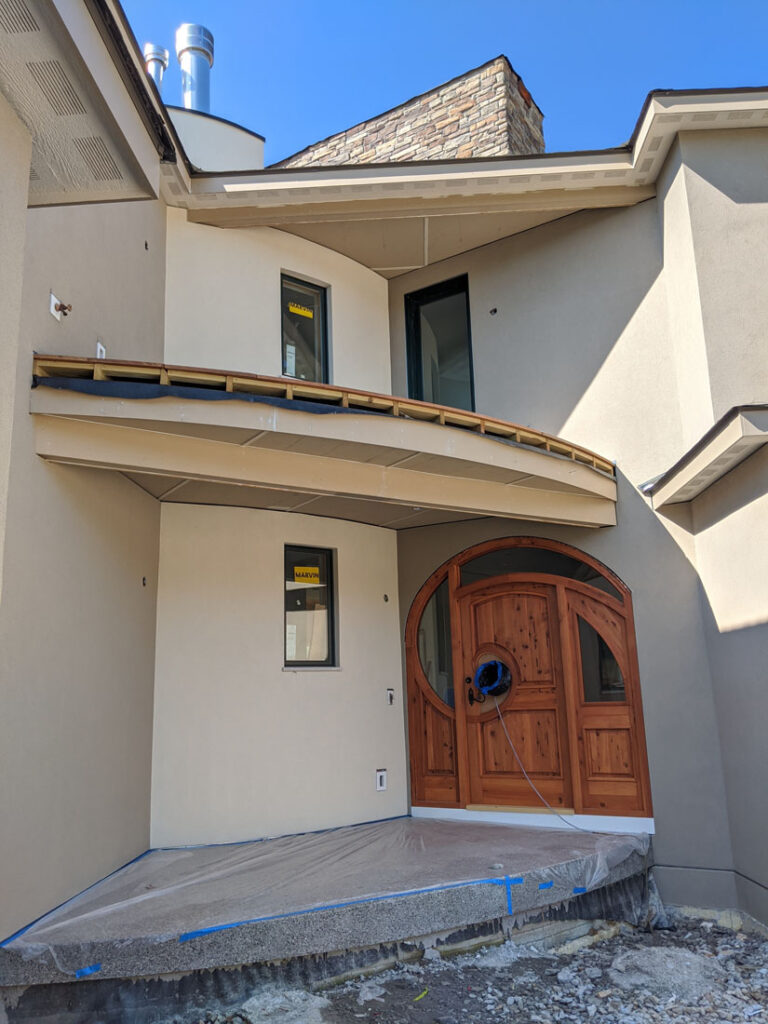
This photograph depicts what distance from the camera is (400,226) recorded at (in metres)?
7.56

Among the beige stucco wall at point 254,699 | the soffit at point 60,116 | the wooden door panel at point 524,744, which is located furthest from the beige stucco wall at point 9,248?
the wooden door panel at point 524,744

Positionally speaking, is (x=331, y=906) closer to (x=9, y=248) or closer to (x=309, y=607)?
(x=309, y=607)

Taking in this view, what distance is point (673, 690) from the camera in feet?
21.0

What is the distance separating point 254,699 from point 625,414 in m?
4.03

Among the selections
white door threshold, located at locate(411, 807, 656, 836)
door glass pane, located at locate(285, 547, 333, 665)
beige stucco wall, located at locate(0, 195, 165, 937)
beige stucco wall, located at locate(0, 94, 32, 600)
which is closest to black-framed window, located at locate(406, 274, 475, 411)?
door glass pane, located at locate(285, 547, 333, 665)

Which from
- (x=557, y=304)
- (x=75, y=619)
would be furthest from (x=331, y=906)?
(x=557, y=304)

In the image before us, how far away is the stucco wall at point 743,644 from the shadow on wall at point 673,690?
0.12m

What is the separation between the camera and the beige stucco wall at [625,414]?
623 cm

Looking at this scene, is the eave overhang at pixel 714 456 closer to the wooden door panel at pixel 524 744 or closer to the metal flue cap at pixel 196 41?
the wooden door panel at pixel 524 744

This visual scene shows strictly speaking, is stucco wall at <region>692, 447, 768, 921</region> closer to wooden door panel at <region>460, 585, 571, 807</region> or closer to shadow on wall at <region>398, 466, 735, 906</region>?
shadow on wall at <region>398, 466, 735, 906</region>

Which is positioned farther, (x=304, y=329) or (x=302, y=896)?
(x=304, y=329)

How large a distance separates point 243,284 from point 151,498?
89.5 inches

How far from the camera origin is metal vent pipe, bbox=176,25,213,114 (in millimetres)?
13727

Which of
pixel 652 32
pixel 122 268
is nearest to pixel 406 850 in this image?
pixel 122 268
